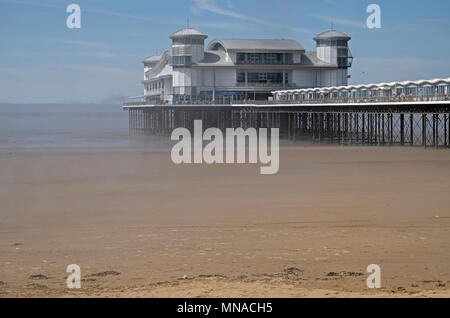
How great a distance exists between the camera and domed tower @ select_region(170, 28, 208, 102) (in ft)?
207

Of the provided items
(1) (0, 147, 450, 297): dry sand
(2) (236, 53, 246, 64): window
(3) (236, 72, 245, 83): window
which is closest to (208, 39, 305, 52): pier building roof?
(2) (236, 53, 246, 64): window

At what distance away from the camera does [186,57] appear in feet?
207

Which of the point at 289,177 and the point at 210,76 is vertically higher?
the point at 210,76

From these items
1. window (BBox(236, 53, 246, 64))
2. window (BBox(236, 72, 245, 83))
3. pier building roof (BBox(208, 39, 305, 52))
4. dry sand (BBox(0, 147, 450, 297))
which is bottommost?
dry sand (BBox(0, 147, 450, 297))

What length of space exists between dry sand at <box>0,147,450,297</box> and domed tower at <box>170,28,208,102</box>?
3925 cm

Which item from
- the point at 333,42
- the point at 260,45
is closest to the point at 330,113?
the point at 260,45

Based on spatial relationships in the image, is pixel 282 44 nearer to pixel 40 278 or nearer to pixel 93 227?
pixel 93 227

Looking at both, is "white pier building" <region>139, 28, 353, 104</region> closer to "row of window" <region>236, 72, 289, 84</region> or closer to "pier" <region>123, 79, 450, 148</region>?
"row of window" <region>236, 72, 289, 84</region>

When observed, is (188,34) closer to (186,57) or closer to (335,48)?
(186,57)

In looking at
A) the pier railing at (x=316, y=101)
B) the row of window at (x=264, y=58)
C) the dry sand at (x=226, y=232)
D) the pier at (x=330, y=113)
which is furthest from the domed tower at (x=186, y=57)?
the dry sand at (x=226, y=232)
